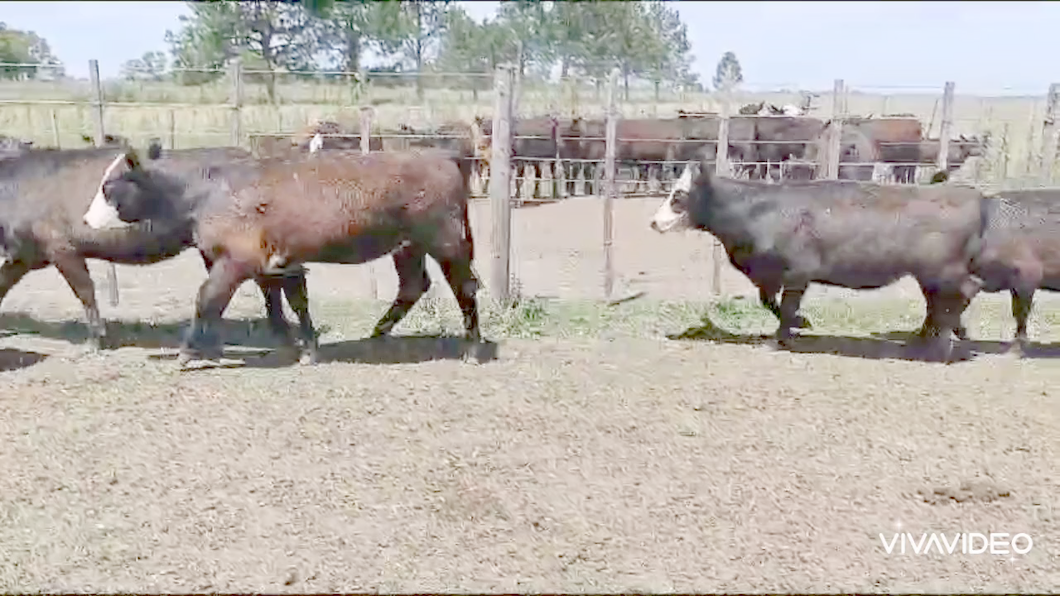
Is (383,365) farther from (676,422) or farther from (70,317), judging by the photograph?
(70,317)

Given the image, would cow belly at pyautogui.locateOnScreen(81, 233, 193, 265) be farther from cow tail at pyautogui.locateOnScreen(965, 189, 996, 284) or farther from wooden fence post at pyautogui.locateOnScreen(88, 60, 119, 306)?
cow tail at pyautogui.locateOnScreen(965, 189, 996, 284)

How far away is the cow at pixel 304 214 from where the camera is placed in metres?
7.02

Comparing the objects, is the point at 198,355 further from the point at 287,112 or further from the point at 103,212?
the point at 287,112

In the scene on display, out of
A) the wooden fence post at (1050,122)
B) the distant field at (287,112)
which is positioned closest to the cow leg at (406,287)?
the distant field at (287,112)

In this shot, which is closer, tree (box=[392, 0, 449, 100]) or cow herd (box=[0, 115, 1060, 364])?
cow herd (box=[0, 115, 1060, 364])

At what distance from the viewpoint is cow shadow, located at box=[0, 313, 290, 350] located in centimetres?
811

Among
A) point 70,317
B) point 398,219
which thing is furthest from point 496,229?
point 70,317

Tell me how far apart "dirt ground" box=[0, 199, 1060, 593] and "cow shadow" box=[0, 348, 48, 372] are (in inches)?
1.3

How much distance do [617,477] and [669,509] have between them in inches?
16.1

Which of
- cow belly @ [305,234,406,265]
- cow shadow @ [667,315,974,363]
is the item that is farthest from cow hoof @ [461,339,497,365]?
cow shadow @ [667,315,974,363]

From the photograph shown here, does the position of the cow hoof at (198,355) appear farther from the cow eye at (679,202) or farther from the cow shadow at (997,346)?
the cow shadow at (997,346)

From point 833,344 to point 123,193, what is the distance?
5.25 m

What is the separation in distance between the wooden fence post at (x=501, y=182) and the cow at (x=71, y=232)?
2.32 metres

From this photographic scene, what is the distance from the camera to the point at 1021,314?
7.71 metres
